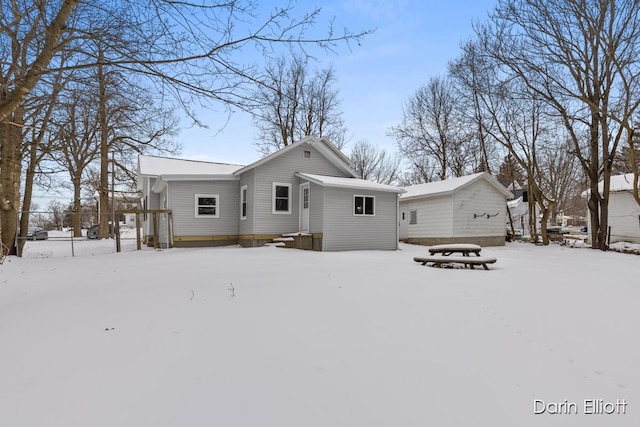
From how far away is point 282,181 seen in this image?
15.1 metres

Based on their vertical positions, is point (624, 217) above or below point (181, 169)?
below

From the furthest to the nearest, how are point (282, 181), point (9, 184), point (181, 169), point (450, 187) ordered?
point (450, 187)
point (181, 169)
point (282, 181)
point (9, 184)

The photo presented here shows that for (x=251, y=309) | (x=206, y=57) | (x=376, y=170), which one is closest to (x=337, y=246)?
(x=251, y=309)

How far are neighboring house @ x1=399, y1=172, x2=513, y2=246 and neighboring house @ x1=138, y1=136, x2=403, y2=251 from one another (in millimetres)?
4152

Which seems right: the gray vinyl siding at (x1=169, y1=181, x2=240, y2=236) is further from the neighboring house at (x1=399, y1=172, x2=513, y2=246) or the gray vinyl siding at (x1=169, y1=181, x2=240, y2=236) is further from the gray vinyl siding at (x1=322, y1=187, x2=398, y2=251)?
the neighboring house at (x1=399, y1=172, x2=513, y2=246)

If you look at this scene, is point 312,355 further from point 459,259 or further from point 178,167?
point 178,167

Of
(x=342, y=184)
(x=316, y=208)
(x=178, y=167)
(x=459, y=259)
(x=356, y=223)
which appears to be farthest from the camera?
(x=178, y=167)

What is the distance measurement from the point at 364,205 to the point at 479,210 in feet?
26.1

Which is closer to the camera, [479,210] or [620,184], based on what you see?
[479,210]

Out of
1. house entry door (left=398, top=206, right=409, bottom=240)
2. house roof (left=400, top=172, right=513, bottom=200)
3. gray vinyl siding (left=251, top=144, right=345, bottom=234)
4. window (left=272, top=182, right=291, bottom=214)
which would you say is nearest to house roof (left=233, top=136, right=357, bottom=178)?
gray vinyl siding (left=251, top=144, right=345, bottom=234)

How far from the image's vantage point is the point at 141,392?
8.35 ft

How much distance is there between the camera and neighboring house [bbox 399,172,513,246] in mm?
17859

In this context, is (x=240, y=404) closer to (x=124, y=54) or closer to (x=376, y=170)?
(x=124, y=54)

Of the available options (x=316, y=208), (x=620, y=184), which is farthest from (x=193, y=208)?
(x=620, y=184)
